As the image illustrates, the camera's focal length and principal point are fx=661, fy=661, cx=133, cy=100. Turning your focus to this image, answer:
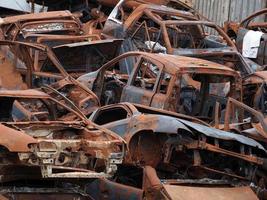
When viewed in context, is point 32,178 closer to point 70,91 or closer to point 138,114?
point 138,114

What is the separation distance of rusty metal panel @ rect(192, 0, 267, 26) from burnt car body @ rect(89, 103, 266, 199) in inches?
534

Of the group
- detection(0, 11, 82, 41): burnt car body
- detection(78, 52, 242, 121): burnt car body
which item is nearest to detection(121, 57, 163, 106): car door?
detection(78, 52, 242, 121): burnt car body

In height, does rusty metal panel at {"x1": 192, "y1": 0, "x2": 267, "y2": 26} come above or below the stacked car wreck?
below

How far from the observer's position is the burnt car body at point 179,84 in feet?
30.3

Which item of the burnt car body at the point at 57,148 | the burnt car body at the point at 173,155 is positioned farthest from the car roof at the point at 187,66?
the burnt car body at the point at 57,148

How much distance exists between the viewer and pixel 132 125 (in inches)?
293

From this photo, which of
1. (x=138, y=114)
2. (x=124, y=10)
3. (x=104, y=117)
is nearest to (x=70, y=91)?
(x=104, y=117)

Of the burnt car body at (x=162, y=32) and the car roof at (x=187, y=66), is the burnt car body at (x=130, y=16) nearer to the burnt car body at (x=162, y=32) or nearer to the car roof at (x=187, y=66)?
the burnt car body at (x=162, y=32)

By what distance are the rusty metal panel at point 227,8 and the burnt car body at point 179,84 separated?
35.2 ft

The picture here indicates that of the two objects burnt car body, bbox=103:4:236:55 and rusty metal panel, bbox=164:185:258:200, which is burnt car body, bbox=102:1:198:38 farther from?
rusty metal panel, bbox=164:185:258:200

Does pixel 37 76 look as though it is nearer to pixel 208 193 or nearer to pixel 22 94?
pixel 22 94

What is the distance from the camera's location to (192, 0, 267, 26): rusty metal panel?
20562mm

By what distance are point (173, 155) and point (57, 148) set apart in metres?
1.68

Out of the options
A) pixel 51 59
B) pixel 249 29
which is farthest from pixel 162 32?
pixel 249 29
